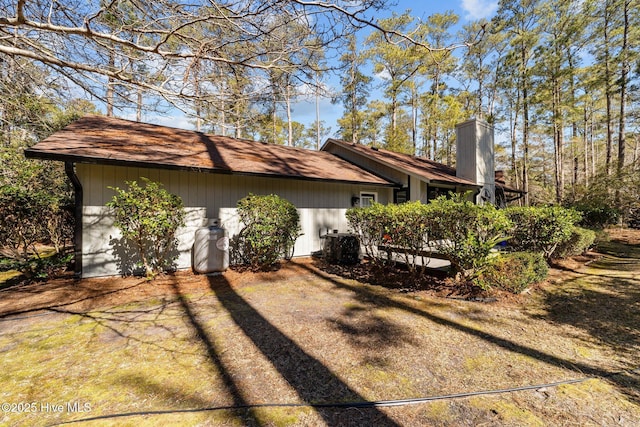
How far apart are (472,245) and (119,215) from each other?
21.9ft

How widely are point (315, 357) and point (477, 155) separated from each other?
431 inches

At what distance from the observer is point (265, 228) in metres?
6.07

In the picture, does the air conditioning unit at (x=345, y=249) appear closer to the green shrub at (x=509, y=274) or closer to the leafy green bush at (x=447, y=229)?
the leafy green bush at (x=447, y=229)

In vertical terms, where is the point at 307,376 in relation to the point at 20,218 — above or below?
below

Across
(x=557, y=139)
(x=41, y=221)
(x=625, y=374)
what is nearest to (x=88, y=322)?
(x=41, y=221)

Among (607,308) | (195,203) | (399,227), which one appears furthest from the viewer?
(195,203)

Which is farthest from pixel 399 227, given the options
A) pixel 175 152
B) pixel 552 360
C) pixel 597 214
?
pixel 597 214

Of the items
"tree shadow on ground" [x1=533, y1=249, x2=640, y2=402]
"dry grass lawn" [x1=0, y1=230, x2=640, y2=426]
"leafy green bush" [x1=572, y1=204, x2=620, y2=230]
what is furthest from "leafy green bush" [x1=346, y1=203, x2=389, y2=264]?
"leafy green bush" [x1=572, y1=204, x2=620, y2=230]

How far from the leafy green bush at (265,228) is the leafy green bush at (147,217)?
4.87 feet

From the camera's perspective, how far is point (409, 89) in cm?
1897

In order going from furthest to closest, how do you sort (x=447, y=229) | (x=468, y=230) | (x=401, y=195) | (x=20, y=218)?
(x=401, y=195), (x=20, y=218), (x=447, y=229), (x=468, y=230)

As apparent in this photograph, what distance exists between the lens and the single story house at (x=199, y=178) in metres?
5.46

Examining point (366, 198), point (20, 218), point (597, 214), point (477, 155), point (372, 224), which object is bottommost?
point (372, 224)

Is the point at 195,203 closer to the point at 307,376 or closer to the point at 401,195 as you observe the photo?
the point at 307,376
